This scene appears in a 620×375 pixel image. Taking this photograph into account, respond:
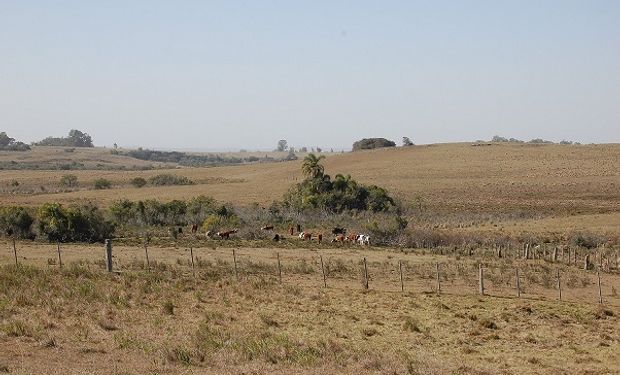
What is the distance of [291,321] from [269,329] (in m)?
1.53

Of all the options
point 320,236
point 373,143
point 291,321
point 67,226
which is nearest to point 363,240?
point 320,236

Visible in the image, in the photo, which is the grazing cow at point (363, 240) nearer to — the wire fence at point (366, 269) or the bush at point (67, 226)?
the wire fence at point (366, 269)

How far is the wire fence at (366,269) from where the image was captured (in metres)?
33.2

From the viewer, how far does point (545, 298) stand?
3120cm

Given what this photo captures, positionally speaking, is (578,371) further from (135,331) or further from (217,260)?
(217,260)

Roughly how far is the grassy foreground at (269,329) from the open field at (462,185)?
32.4 meters

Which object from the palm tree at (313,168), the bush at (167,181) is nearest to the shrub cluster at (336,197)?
the palm tree at (313,168)

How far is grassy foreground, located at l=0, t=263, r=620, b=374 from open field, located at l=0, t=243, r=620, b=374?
0.19 feet

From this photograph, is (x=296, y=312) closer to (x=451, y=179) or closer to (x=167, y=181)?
(x=451, y=179)

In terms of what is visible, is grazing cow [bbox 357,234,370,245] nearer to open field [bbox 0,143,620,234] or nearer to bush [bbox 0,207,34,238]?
open field [bbox 0,143,620,234]

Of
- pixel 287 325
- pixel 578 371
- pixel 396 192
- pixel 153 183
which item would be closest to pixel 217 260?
pixel 287 325

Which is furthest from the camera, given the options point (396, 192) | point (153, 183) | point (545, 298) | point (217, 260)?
point (153, 183)

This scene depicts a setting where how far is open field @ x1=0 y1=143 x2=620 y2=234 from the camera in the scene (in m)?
67.9

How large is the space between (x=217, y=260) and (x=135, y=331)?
1705cm
